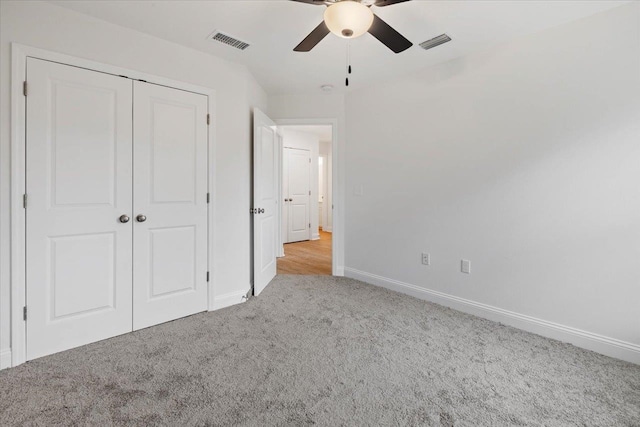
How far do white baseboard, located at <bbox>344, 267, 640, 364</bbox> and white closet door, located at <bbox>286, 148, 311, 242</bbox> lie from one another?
11.4ft

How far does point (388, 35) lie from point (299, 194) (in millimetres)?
5099

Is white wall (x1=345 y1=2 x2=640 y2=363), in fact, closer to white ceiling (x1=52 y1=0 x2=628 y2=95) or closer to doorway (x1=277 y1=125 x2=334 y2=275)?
white ceiling (x1=52 y1=0 x2=628 y2=95)

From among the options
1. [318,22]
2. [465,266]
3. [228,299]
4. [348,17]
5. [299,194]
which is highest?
[318,22]

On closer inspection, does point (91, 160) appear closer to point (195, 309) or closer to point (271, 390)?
point (195, 309)

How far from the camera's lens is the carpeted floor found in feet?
4.91

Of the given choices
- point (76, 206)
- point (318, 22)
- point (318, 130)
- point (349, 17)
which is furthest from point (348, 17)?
point (318, 130)

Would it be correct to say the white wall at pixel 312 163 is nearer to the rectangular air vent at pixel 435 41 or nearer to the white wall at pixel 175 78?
the white wall at pixel 175 78

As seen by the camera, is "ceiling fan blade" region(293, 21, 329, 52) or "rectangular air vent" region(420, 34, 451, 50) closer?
"ceiling fan blade" region(293, 21, 329, 52)

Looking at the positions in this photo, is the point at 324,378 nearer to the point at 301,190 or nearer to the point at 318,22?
the point at 318,22

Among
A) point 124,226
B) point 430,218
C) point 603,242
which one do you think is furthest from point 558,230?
point 124,226

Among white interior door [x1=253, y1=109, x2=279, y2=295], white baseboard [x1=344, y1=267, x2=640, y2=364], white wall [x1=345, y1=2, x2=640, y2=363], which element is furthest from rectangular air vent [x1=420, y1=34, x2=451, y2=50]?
white baseboard [x1=344, y1=267, x2=640, y2=364]

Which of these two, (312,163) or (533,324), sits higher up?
(312,163)

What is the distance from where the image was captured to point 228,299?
3.01 metres

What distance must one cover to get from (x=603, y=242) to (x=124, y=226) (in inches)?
140
